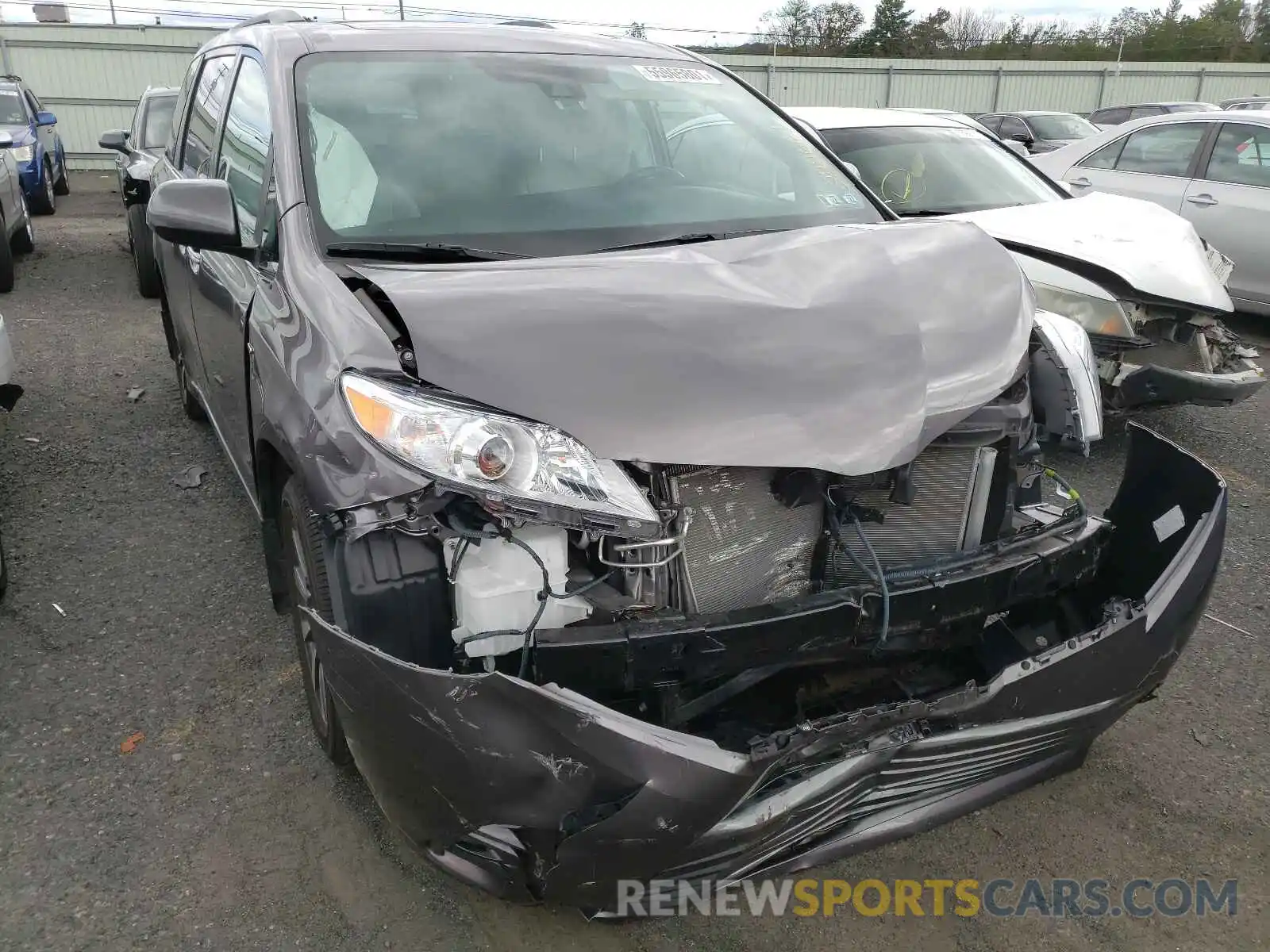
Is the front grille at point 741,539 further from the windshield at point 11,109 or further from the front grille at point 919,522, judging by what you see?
the windshield at point 11,109

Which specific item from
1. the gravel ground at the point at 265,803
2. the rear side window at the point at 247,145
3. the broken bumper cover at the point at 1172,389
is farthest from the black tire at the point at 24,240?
the broken bumper cover at the point at 1172,389

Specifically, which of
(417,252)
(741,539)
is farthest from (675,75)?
(741,539)

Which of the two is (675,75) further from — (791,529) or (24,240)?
(24,240)

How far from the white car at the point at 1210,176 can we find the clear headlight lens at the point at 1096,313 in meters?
2.34

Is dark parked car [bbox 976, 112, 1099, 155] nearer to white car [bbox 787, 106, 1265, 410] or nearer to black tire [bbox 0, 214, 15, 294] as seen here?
white car [bbox 787, 106, 1265, 410]

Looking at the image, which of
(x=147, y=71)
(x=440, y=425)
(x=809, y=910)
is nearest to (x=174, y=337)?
(x=440, y=425)

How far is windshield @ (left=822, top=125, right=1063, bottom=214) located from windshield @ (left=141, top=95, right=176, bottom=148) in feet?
16.5

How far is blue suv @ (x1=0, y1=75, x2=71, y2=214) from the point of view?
1147 centimetres

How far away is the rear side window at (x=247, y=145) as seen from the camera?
2742 millimetres

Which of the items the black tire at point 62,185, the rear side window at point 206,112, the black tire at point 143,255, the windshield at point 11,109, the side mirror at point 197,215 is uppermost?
the rear side window at point 206,112

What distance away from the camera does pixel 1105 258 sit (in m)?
4.80

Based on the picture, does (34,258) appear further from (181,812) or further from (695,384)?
(695,384)

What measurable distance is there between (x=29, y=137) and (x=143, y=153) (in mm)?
5611

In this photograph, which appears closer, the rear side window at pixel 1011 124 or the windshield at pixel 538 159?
the windshield at pixel 538 159
